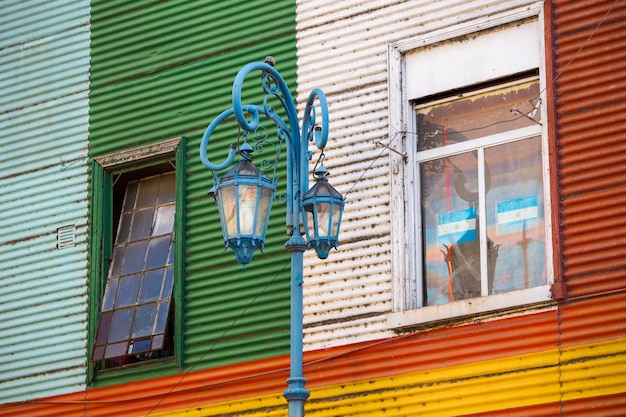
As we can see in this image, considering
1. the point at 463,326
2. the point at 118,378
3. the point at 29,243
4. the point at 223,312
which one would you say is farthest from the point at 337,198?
the point at 29,243

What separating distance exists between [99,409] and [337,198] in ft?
15.8

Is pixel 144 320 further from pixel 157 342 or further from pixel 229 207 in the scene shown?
pixel 229 207

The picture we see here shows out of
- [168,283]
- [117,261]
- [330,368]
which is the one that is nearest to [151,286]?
[168,283]

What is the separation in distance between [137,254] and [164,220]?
468mm

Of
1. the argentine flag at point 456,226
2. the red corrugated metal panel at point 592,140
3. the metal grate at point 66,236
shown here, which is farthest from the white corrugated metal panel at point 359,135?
the metal grate at point 66,236

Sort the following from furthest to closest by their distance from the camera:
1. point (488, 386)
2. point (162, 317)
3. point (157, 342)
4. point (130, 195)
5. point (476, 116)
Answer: point (130, 195) < point (162, 317) < point (157, 342) < point (476, 116) < point (488, 386)

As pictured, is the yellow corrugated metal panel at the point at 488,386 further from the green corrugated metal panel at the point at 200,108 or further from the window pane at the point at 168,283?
the window pane at the point at 168,283

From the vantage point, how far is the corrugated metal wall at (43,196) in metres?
14.7

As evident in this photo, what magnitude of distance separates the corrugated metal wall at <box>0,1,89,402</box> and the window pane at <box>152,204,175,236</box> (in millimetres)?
848

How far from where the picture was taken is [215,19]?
47.8 feet

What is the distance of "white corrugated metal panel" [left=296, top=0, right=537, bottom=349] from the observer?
12617 mm

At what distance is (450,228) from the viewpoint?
12.5 m

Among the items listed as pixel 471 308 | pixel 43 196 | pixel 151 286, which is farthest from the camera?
pixel 43 196

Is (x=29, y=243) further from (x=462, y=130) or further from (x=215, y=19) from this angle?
(x=462, y=130)
